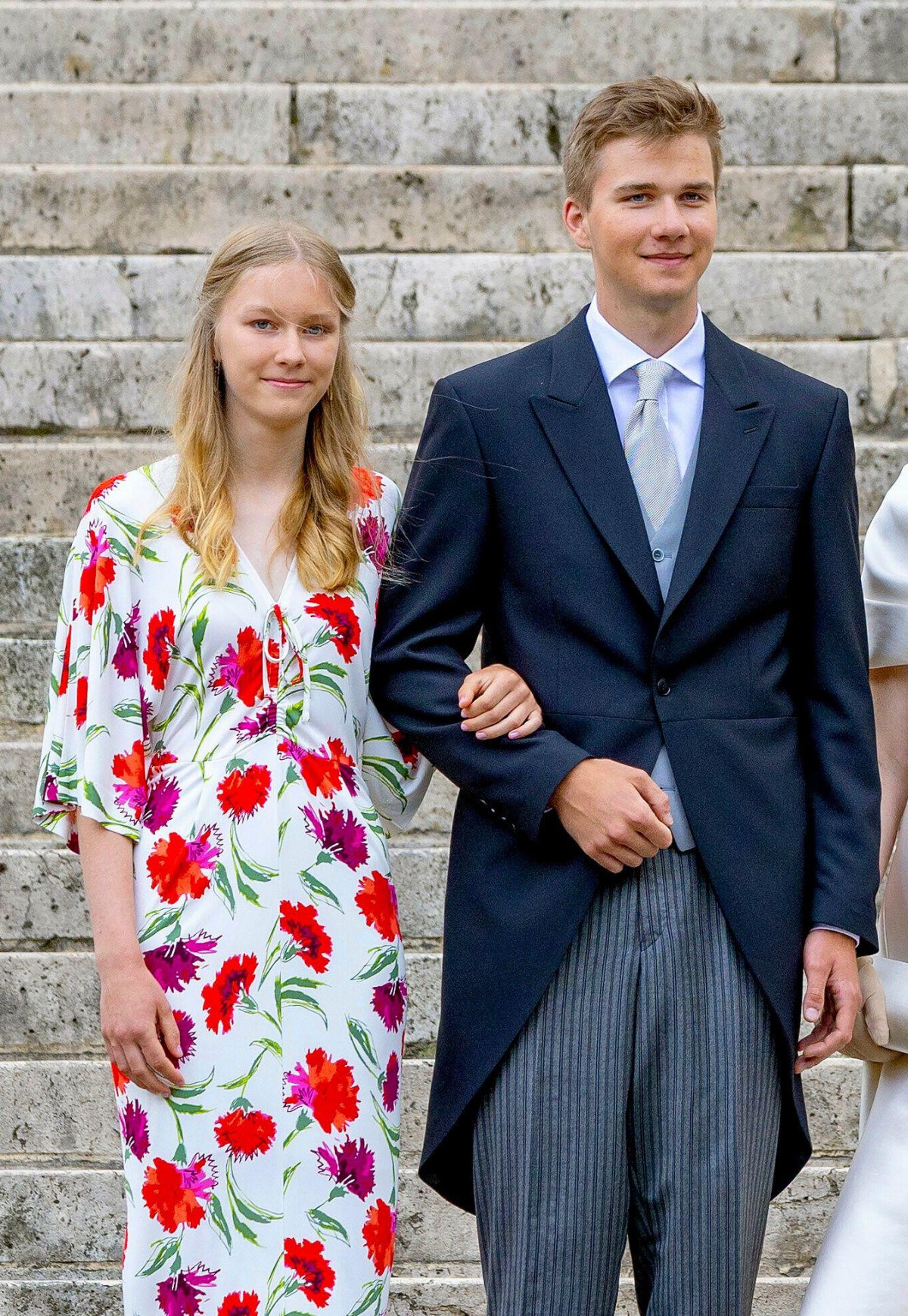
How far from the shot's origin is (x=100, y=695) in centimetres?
210

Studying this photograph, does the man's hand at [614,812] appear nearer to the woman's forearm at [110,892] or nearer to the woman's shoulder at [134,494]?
the woman's forearm at [110,892]

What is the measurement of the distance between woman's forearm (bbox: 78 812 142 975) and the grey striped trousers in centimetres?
50

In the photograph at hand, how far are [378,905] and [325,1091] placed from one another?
25 cm

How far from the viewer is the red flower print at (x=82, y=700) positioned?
6.95ft

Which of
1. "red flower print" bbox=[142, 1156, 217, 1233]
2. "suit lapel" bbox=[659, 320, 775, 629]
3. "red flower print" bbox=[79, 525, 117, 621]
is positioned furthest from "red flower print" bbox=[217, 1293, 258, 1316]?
"suit lapel" bbox=[659, 320, 775, 629]

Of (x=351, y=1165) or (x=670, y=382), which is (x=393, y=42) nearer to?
(x=670, y=382)

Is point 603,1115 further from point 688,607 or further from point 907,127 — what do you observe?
point 907,127

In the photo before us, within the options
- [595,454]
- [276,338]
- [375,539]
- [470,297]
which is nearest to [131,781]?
[375,539]

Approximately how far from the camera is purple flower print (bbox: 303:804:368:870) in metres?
2.13

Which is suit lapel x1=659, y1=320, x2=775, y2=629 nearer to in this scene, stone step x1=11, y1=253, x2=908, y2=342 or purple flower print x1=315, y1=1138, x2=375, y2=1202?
purple flower print x1=315, y1=1138, x2=375, y2=1202

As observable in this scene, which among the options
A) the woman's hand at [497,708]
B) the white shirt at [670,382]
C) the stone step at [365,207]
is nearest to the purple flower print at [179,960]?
the woman's hand at [497,708]

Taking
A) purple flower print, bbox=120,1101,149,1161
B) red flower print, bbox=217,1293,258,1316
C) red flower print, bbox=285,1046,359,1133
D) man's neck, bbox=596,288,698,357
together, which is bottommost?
red flower print, bbox=217,1293,258,1316

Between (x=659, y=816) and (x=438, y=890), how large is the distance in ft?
5.25

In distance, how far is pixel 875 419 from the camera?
163 inches
